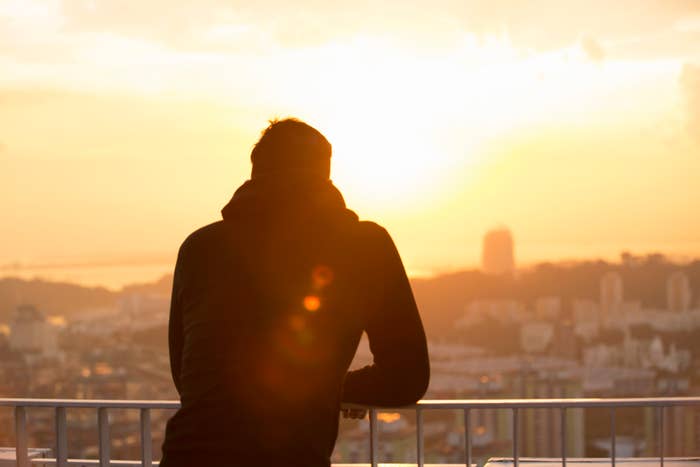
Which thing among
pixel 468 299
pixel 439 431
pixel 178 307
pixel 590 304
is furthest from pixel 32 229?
pixel 178 307

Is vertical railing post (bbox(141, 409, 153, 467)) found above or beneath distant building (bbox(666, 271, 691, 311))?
beneath

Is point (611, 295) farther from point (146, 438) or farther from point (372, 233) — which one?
point (372, 233)

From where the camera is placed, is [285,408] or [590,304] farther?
[590,304]

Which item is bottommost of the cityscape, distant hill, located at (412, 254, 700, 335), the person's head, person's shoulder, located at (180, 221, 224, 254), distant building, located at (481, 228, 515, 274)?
the cityscape

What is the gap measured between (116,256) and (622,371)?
18.1 m

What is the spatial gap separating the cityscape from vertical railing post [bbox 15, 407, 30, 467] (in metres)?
15.3

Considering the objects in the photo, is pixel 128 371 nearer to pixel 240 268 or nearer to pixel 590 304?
pixel 590 304

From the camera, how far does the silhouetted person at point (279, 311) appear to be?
2352 mm

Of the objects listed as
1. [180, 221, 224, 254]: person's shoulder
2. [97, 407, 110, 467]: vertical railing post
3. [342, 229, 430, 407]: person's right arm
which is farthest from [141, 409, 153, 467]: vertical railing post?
[180, 221, 224, 254]: person's shoulder

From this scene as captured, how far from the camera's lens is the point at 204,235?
247 cm

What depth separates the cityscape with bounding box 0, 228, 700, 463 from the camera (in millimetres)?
24625

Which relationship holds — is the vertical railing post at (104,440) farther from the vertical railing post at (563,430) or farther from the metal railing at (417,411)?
the vertical railing post at (563,430)

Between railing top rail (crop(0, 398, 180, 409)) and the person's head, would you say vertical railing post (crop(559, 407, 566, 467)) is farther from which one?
the person's head

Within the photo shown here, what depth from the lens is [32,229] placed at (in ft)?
127
